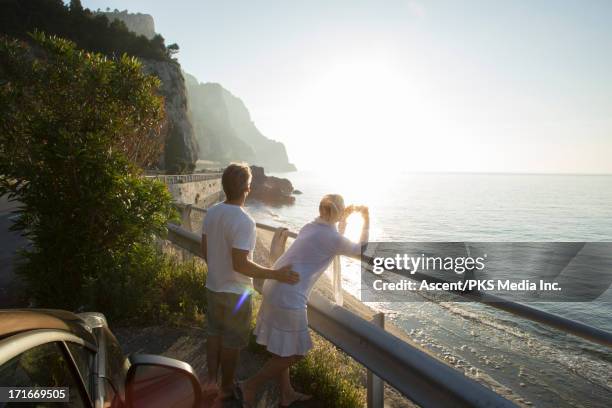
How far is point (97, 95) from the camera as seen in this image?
6.35m

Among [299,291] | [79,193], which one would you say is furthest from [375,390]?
[79,193]

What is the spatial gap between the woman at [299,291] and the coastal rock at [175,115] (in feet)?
198

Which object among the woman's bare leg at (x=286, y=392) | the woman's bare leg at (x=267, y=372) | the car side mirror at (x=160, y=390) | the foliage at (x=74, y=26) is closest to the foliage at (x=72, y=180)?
the woman's bare leg at (x=267, y=372)

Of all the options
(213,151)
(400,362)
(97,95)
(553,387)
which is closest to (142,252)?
(97,95)

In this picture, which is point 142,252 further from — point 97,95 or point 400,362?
point 400,362

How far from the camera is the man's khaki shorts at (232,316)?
11.2ft

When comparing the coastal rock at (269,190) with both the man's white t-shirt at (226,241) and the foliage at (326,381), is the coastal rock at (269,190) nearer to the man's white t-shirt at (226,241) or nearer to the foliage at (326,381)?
the foliage at (326,381)

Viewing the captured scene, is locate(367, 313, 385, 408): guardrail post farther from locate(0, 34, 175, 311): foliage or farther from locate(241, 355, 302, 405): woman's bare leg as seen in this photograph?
locate(0, 34, 175, 311): foliage

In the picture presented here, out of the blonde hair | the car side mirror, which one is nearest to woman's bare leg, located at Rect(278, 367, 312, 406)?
the blonde hair

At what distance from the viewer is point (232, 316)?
11.2 ft

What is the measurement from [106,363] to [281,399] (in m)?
2.17

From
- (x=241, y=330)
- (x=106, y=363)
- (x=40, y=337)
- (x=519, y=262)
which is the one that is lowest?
(x=519, y=262)

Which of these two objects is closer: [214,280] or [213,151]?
[214,280]

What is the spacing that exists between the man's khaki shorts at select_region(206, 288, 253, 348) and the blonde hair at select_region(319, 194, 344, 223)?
1.02m
